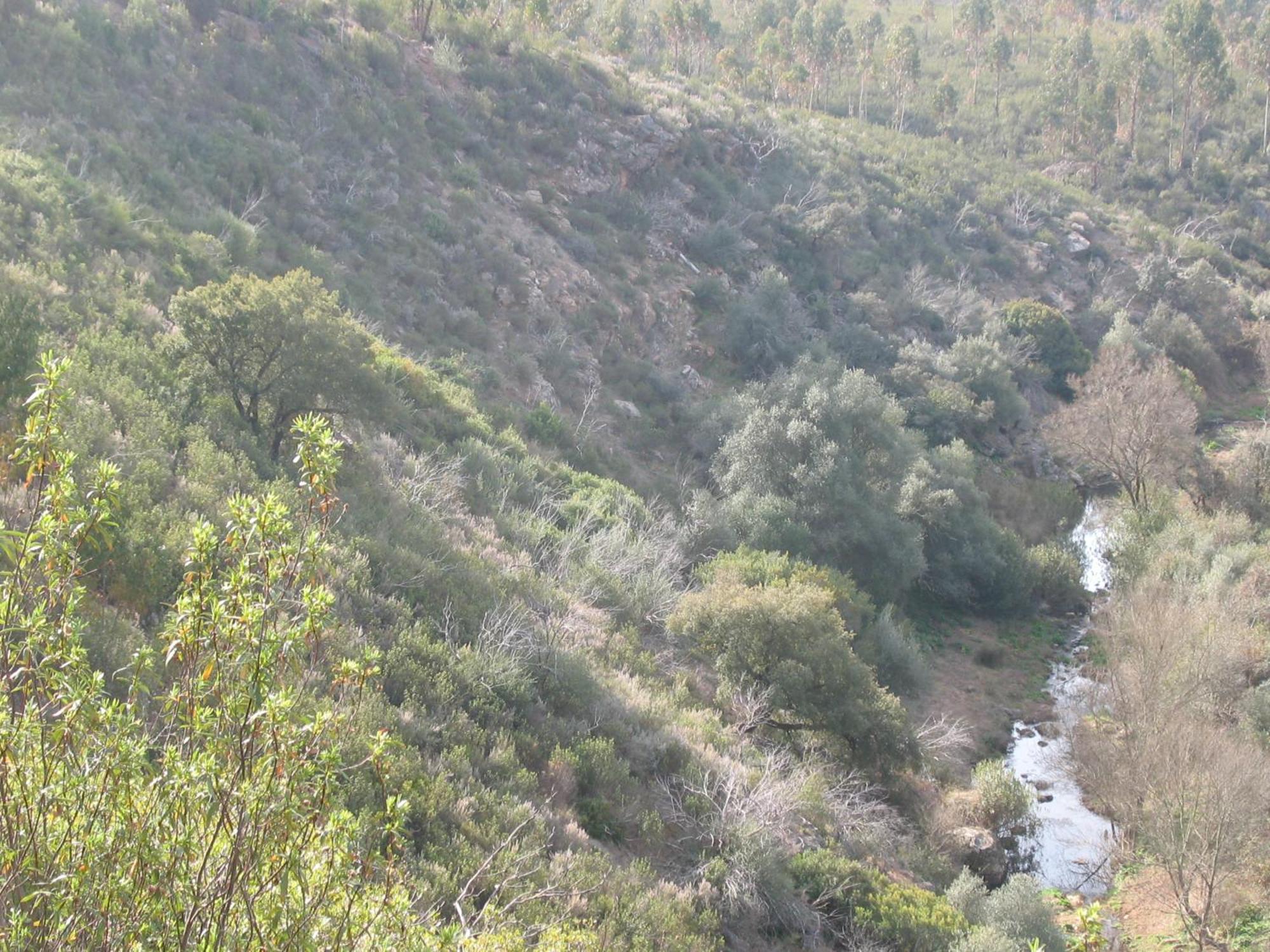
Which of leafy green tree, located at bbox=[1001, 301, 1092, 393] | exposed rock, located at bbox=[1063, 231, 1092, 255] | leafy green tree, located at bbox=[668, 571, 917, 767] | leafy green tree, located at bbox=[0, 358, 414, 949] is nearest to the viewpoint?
leafy green tree, located at bbox=[0, 358, 414, 949]

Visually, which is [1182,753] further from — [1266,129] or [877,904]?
[1266,129]

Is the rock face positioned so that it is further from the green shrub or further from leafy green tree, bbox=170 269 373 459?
leafy green tree, bbox=170 269 373 459

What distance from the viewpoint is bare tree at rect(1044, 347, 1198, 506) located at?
25984mm

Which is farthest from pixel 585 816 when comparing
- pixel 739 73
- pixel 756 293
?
pixel 739 73

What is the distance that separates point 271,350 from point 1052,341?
3025 centimetres

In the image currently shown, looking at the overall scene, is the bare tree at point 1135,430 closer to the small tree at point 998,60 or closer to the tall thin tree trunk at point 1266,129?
the tall thin tree trunk at point 1266,129

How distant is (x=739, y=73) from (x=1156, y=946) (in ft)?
157

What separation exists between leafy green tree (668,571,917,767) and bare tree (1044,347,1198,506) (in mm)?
15367

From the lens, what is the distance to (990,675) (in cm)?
2133

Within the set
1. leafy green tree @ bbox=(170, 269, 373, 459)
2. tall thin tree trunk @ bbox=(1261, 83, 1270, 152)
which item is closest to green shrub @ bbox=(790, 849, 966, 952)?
leafy green tree @ bbox=(170, 269, 373, 459)

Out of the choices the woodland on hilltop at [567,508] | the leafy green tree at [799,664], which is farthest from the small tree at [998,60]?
the leafy green tree at [799,664]

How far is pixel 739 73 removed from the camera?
51.4 metres

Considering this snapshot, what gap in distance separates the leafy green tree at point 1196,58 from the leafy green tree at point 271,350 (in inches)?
2061

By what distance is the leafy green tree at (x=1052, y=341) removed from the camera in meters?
35.2
